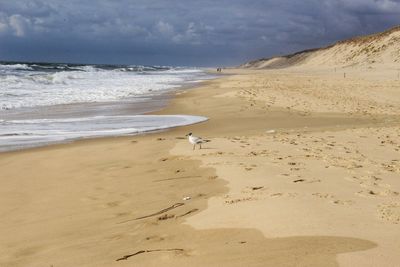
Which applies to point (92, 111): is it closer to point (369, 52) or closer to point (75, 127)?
point (75, 127)

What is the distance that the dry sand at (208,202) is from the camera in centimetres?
395

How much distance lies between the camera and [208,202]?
5531 millimetres

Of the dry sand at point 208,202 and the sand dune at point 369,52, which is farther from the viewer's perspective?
the sand dune at point 369,52

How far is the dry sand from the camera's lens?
395 centimetres

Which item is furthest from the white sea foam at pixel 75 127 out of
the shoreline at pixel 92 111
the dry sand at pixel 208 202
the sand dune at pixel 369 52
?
the sand dune at pixel 369 52

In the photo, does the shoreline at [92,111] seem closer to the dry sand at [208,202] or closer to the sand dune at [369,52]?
the dry sand at [208,202]

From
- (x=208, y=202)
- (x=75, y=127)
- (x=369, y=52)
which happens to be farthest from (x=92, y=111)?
(x=369, y=52)

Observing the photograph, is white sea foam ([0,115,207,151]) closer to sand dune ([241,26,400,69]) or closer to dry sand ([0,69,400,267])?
dry sand ([0,69,400,267])

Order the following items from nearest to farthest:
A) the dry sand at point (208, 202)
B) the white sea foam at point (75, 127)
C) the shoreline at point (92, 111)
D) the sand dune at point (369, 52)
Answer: the dry sand at point (208, 202) < the white sea foam at point (75, 127) < the shoreline at point (92, 111) < the sand dune at point (369, 52)

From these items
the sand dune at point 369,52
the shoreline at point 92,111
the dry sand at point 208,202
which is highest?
the sand dune at point 369,52

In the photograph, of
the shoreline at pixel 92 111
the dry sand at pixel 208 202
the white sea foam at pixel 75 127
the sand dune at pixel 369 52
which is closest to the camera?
the dry sand at pixel 208 202

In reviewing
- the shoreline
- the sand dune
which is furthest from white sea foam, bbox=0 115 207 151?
the sand dune

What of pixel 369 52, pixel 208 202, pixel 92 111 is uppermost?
pixel 369 52

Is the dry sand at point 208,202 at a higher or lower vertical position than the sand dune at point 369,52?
lower
